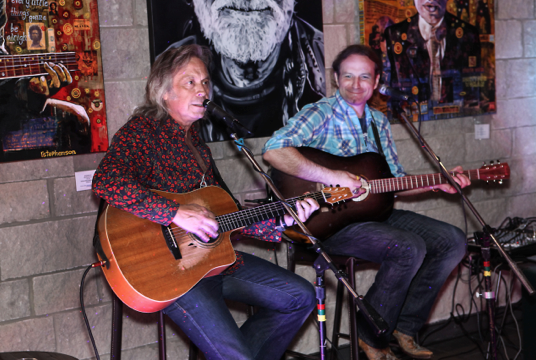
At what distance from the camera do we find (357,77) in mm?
2848

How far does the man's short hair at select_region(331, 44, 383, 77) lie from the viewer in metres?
2.90

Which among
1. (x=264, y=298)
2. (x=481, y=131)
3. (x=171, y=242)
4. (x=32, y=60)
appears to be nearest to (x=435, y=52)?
(x=481, y=131)

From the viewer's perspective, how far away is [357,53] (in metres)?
2.88

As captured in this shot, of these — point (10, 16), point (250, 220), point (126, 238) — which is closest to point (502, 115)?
point (250, 220)

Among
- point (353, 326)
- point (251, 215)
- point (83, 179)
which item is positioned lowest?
point (353, 326)

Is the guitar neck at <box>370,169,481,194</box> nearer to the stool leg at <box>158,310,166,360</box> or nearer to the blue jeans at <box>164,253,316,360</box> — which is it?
the blue jeans at <box>164,253,316,360</box>

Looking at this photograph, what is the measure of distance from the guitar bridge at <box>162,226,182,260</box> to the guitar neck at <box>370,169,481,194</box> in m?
1.03

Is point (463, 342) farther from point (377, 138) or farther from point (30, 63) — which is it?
point (30, 63)

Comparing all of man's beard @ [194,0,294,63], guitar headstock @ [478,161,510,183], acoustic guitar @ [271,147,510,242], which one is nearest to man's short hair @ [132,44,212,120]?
man's beard @ [194,0,294,63]

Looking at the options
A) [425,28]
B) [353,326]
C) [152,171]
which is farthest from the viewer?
[425,28]

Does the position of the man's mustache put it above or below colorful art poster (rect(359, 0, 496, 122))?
above

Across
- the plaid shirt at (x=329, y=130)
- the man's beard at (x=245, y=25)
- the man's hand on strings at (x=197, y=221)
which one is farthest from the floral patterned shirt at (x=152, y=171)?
the man's beard at (x=245, y=25)

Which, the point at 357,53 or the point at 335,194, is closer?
the point at 335,194

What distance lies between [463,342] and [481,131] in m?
1.34
